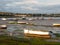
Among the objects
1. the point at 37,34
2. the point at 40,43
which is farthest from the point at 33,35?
the point at 40,43

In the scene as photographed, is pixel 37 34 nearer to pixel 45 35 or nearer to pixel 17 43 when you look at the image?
pixel 45 35

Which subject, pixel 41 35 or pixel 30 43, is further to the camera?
pixel 41 35

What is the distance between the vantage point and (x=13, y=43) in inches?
1284

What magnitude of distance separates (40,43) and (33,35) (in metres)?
11.9

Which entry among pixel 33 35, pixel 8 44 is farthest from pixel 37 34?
pixel 8 44

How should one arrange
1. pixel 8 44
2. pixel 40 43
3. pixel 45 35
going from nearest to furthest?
pixel 8 44, pixel 40 43, pixel 45 35

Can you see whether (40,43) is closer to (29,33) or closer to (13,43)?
(13,43)

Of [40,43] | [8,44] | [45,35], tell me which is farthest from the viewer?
[45,35]

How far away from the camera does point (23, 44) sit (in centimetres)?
3234

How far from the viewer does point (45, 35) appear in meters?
44.0

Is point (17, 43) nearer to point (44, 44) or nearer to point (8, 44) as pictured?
point (8, 44)

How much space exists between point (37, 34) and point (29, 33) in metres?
1.84

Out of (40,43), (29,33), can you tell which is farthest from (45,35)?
(40,43)

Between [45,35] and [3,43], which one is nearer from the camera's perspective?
[3,43]
